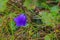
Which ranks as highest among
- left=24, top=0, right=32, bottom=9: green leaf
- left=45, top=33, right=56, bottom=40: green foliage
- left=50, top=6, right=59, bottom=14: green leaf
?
left=24, top=0, right=32, bottom=9: green leaf

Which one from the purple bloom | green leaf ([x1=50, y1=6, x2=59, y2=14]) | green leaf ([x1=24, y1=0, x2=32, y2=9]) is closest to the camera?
the purple bloom

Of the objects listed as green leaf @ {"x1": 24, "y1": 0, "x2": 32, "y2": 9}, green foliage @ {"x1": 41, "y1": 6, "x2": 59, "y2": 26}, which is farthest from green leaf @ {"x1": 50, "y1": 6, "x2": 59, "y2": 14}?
green leaf @ {"x1": 24, "y1": 0, "x2": 32, "y2": 9}

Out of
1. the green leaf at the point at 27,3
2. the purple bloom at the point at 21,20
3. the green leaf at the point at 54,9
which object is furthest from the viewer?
the green leaf at the point at 27,3

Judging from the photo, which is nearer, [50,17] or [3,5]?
[50,17]

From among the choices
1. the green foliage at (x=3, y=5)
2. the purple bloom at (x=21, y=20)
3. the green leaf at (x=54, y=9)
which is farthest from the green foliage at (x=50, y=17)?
the green foliage at (x=3, y=5)

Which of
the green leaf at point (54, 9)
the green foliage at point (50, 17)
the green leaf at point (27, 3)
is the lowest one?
the green foliage at point (50, 17)

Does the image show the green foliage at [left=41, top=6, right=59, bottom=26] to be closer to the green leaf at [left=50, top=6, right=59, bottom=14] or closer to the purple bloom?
the green leaf at [left=50, top=6, right=59, bottom=14]

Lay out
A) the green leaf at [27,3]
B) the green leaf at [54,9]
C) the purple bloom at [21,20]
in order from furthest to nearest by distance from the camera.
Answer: the green leaf at [27,3] < the green leaf at [54,9] < the purple bloom at [21,20]

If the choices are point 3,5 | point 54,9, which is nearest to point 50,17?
point 54,9

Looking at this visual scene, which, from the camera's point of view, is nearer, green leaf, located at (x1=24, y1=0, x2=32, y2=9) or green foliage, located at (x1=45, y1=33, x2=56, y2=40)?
Answer: green foliage, located at (x1=45, y1=33, x2=56, y2=40)

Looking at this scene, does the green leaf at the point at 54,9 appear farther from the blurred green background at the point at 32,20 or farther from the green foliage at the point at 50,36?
the green foliage at the point at 50,36

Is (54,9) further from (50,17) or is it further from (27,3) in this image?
(27,3)
